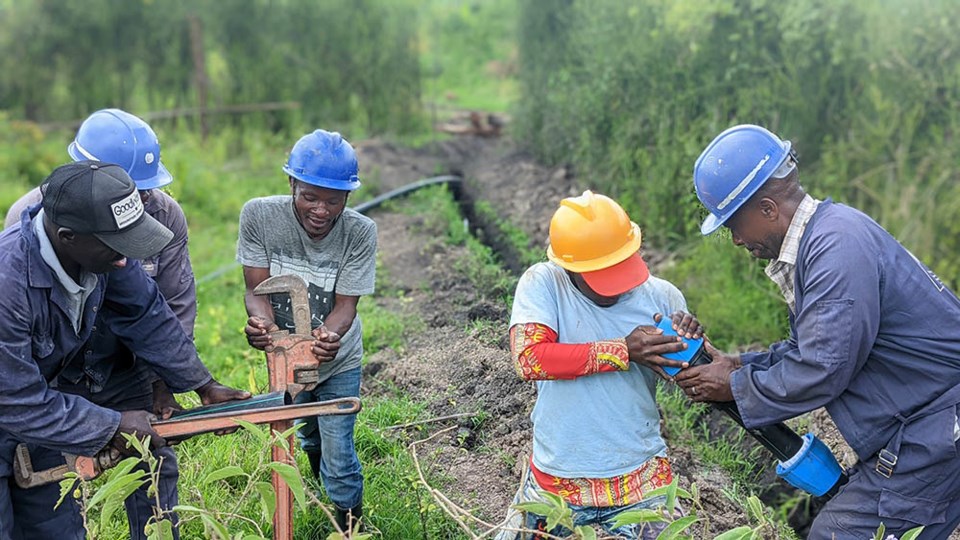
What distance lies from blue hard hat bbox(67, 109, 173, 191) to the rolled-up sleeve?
7.90 feet

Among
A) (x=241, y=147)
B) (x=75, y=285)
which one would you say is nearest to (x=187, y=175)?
(x=241, y=147)

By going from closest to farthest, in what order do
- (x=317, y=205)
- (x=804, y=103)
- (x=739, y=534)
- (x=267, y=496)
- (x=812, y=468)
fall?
(x=739, y=534), (x=267, y=496), (x=812, y=468), (x=317, y=205), (x=804, y=103)

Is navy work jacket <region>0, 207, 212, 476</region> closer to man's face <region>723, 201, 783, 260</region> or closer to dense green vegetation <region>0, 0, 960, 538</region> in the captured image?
dense green vegetation <region>0, 0, 960, 538</region>

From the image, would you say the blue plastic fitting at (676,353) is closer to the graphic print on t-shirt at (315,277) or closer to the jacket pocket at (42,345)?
the graphic print on t-shirt at (315,277)

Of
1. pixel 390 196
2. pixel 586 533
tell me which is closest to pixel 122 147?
pixel 586 533

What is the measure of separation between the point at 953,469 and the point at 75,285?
2839mm

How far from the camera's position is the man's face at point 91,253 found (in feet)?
9.41

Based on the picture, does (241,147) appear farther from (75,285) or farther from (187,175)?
(75,285)

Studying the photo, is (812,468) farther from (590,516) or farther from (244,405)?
(244,405)

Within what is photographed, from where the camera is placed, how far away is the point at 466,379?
16.9 ft

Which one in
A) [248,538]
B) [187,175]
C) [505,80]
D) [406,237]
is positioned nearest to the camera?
[248,538]

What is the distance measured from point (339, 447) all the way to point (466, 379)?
1418 millimetres

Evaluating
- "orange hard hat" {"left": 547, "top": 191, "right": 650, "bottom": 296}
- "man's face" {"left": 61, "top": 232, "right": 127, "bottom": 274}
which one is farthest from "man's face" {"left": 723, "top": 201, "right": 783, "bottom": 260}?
"man's face" {"left": 61, "top": 232, "right": 127, "bottom": 274}

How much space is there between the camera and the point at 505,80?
68.1 feet
